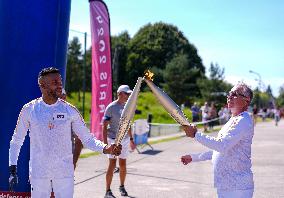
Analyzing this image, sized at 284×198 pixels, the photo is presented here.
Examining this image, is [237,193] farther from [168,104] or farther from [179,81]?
[179,81]

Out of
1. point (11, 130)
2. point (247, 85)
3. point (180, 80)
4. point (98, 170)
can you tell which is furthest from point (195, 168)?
point (180, 80)

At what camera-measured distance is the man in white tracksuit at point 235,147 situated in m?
4.52

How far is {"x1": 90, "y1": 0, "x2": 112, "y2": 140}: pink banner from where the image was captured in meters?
14.4

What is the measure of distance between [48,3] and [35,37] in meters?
0.50

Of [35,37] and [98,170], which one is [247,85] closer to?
[35,37]

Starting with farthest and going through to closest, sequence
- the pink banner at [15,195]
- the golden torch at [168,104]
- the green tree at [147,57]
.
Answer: the green tree at [147,57]
the pink banner at [15,195]
the golden torch at [168,104]

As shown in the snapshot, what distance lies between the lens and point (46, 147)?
4.59 meters

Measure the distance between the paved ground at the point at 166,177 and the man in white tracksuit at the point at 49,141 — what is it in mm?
4543

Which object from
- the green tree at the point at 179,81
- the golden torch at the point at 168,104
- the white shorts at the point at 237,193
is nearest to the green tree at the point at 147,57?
the green tree at the point at 179,81

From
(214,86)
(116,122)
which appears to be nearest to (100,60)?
(116,122)

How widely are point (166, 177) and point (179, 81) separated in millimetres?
61659

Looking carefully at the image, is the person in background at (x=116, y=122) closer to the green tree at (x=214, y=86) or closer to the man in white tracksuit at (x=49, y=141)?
the man in white tracksuit at (x=49, y=141)

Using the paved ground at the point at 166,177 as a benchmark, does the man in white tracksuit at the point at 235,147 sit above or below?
above

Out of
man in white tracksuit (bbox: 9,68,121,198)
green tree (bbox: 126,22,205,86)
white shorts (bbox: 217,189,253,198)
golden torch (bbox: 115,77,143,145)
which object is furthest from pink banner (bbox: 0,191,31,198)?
green tree (bbox: 126,22,205,86)
